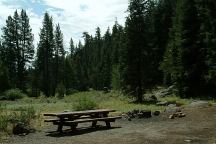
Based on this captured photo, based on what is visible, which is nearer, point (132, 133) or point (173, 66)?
point (132, 133)

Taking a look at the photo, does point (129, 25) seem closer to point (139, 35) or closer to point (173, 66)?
point (139, 35)

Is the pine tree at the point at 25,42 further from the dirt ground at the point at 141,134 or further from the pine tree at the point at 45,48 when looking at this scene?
the dirt ground at the point at 141,134

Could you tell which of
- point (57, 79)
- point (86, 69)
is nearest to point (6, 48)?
point (57, 79)

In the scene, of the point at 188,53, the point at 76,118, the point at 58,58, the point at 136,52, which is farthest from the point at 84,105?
the point at 58,58

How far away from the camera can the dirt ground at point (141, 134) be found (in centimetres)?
1581

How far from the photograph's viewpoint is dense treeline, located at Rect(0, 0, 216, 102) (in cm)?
4062

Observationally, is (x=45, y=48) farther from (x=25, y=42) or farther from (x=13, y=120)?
(x=13, y=120)

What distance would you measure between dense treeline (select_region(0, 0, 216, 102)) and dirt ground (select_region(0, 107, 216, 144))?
16.3m

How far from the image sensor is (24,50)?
3410 inches

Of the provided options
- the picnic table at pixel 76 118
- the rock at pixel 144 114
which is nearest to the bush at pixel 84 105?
the picnic table at pixel 76 118

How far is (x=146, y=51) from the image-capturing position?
41.6m

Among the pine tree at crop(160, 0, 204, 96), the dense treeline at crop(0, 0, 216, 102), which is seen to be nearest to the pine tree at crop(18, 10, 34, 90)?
the dense treeline at crop(0, 0, 216, 102)

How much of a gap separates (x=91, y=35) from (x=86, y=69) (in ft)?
86.0

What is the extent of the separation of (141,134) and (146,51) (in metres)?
24.8
